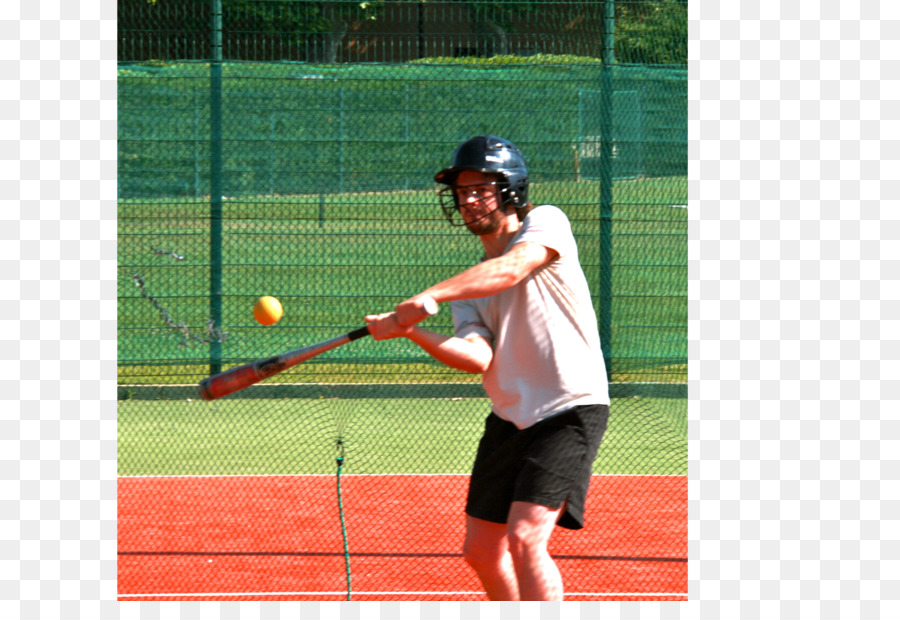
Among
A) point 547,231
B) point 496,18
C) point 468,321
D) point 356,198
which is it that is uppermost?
point 496,18

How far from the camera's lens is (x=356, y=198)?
732 cm

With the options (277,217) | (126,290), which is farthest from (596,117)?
(126,290)

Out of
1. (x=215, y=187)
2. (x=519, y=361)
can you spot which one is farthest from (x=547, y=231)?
(x=215, y=187)

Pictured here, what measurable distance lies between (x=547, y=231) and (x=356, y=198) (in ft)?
13.0

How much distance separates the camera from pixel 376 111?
7.38 m

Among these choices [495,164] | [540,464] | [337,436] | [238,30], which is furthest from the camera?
[238,30]

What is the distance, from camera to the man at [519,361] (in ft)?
11.2

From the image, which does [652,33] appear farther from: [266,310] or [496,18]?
[266,310]

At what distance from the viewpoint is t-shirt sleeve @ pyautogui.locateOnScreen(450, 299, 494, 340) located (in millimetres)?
3667

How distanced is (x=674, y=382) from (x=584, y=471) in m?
4.10

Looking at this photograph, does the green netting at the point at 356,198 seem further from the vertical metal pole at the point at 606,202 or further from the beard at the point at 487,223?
the beard at the point at 487,223

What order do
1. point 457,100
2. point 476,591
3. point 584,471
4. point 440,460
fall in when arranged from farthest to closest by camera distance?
point 457,100 → point 440,460 → point 476,591 → point 584,471

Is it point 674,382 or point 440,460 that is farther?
point 674,382

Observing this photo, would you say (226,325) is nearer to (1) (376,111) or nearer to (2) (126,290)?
(2) (126,290)
